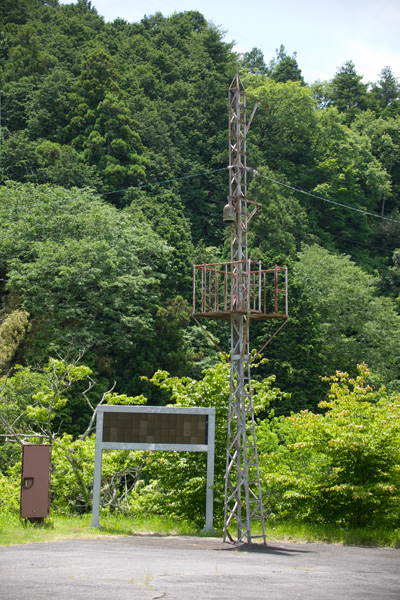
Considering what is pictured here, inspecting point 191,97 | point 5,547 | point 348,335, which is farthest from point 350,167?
point 5,547

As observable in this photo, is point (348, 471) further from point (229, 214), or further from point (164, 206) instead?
point (164, 206)

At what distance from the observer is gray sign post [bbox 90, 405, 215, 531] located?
14.1 metres

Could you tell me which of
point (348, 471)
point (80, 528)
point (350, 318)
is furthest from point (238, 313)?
point (350, 318)

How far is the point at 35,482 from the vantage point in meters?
13.0

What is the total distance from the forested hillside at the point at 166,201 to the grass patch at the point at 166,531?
4.27 m

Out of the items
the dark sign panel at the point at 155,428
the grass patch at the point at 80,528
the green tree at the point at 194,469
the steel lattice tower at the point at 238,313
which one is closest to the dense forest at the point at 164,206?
the green tree at the point at 194,469

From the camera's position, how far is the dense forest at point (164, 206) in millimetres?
34656

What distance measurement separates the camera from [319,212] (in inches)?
2280

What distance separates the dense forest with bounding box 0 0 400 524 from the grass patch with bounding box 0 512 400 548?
372 centimetres

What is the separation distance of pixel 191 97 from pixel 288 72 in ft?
73.4

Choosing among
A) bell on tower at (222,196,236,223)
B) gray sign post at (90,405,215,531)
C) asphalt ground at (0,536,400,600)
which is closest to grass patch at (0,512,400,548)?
gray sign post at (90,405,215,531)

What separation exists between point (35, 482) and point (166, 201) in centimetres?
3630

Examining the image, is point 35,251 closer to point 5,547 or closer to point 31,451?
point 31,451

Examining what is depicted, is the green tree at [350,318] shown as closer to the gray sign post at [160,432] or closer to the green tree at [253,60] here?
the gray sign post at [160,432]
